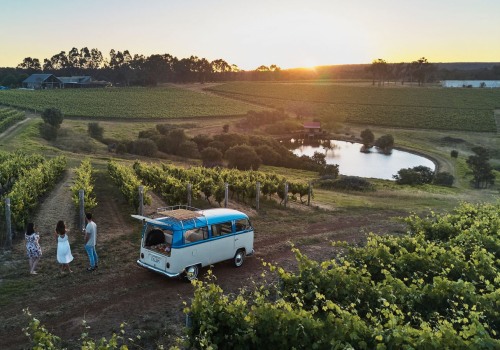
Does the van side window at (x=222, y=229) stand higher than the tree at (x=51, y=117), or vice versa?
the van side window at (x=222, y=229)

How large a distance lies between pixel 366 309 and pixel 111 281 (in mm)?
8704

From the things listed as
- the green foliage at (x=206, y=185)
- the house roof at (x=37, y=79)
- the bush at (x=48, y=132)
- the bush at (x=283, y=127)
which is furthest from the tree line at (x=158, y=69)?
the green foliage at (x=206, y=185)

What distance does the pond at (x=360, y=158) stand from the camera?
210 feet

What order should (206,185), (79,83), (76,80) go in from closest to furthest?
1. (206,185)
2. (79,83)
3. (76,80)

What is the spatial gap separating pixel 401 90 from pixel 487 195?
375ft

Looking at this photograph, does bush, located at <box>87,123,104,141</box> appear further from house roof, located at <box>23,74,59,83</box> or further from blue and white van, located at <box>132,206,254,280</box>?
house roof, located at <box>23,74,59,83</box>

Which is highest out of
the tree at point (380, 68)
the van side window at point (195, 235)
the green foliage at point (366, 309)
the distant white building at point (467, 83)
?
the tree at point (380, 68)

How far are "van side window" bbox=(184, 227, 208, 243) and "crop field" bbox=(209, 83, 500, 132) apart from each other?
310 feet

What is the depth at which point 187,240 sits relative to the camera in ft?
44.4

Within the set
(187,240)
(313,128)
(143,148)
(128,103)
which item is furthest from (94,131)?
(187,240)

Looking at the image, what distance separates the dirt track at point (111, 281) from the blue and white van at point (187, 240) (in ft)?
2.28

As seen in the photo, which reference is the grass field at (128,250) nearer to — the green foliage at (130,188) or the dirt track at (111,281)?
the dirt track at (111,281)

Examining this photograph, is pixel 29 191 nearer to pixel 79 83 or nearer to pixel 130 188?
pixel 130 188

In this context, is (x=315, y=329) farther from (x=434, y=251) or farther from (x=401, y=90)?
(x=401, y=90)
